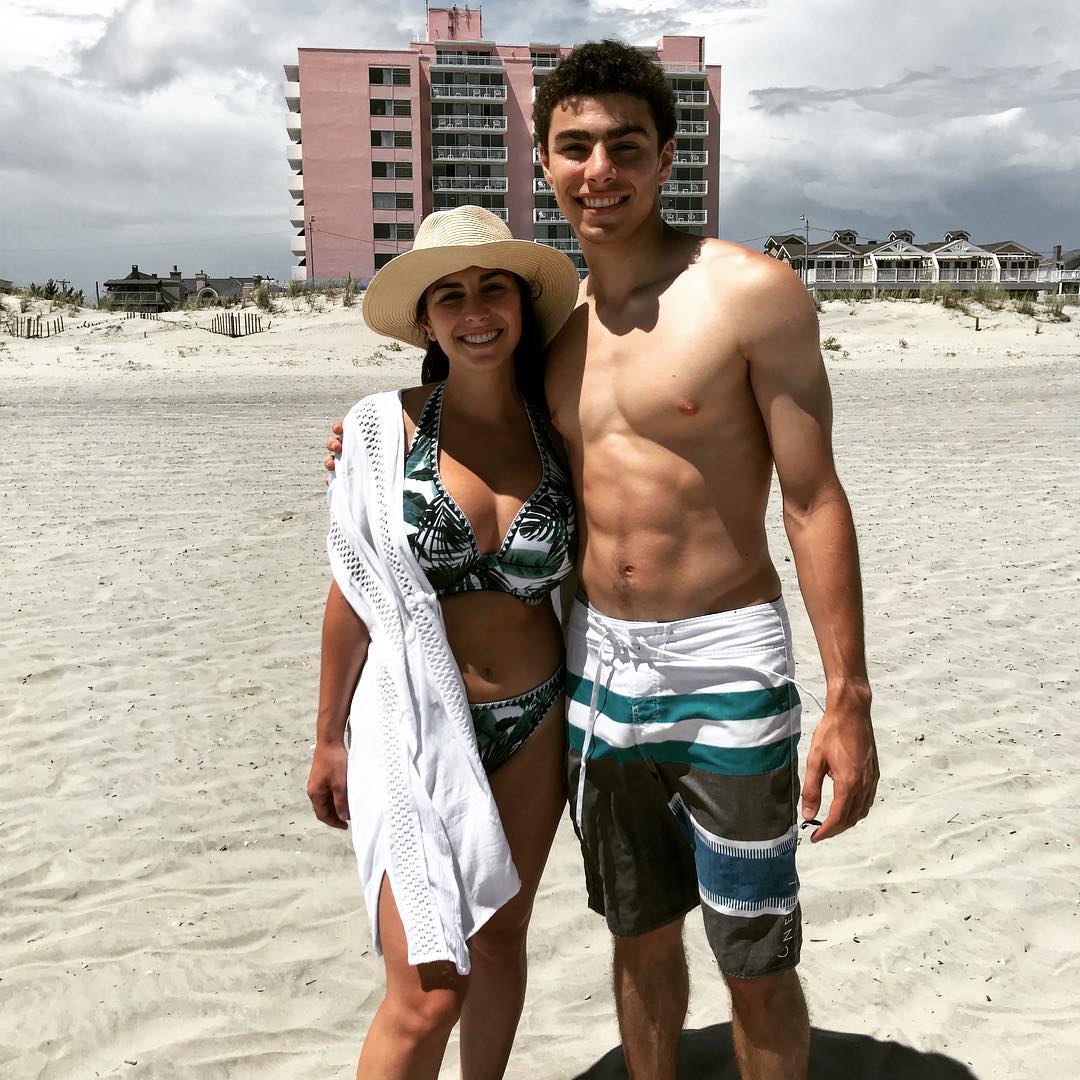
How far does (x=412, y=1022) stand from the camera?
230cm

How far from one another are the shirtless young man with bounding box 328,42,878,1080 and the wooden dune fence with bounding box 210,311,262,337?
91.2ft

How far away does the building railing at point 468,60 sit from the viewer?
61.0 m

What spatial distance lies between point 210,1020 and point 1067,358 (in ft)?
77.1

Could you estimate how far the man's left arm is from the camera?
2.32 meters

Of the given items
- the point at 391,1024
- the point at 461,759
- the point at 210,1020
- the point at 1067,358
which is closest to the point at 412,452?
the point at 461,759

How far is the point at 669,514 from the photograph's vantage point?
8.15ft

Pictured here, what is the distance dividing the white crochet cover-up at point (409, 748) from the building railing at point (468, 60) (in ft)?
210

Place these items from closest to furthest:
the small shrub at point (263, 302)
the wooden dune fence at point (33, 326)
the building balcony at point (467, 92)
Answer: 1. the wooden dune fence at point (33, 326)
2. the small shrub at point (263, 302)
3. the building balcony at point (467, 92)

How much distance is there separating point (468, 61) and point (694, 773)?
6540 cm

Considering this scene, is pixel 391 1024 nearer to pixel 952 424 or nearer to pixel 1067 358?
pixel 952 424

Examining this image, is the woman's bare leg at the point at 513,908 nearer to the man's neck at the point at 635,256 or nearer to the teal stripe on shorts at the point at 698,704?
the teal stripe on shorts at the point at 698,704

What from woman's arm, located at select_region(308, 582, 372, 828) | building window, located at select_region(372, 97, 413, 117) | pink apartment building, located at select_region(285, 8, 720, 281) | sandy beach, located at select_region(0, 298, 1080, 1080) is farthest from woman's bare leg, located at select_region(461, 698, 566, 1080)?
building window, located at select_region(372, 97, 413, 117)

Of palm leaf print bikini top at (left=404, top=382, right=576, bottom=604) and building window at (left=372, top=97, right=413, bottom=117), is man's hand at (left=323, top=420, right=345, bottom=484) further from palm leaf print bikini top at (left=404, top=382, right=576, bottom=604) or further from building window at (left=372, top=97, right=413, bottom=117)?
building window at (left=372, top=97, right=413, bottom=117)

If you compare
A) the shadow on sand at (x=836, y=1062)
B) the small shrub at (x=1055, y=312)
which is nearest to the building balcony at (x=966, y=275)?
the small shrub at (x=1055, y=312)
